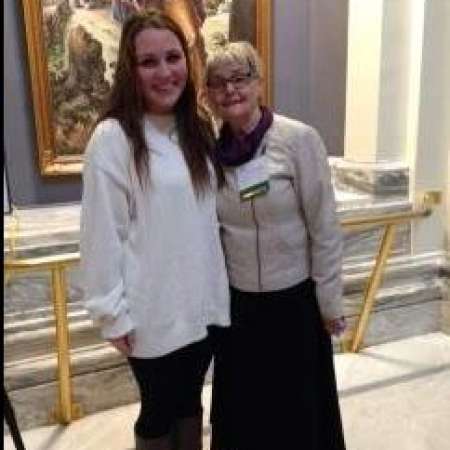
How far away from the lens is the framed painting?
2.52m

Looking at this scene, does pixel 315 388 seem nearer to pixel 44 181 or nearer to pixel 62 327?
pixel 62 327

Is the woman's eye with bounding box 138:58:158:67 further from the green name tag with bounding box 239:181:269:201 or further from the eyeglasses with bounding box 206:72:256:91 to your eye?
the green name tag with bounding box 239:181:269:201

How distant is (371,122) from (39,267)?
1.74 m

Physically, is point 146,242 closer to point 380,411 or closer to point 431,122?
point 380,411

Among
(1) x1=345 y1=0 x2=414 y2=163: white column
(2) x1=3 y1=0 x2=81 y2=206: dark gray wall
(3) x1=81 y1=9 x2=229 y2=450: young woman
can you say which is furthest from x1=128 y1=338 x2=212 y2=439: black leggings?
(1) x1=345 y1=0 x2=414 y2=163: white column

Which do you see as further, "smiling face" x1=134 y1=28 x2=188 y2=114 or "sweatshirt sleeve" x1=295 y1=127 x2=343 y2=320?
"sweatshirt sleeve" x1=295 y1=127 x2=343 y2=320

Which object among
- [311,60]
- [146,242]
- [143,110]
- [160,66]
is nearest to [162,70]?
[160,66]

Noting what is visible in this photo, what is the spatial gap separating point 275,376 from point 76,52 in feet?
5.32

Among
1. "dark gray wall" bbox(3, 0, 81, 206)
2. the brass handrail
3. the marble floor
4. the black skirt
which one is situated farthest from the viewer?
"dark gray wall" bbox(3, 0, 81, 206)

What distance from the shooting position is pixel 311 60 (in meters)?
3.13

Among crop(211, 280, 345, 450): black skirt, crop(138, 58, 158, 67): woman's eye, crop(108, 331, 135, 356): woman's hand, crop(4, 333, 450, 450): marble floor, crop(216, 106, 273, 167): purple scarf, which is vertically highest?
crop(138, 58, 158, 67): woman's eye

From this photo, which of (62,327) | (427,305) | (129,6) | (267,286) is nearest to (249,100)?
(267,286)

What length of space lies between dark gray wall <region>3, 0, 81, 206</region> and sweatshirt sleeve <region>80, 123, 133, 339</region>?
125 centimetres

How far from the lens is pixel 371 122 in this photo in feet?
9.71
